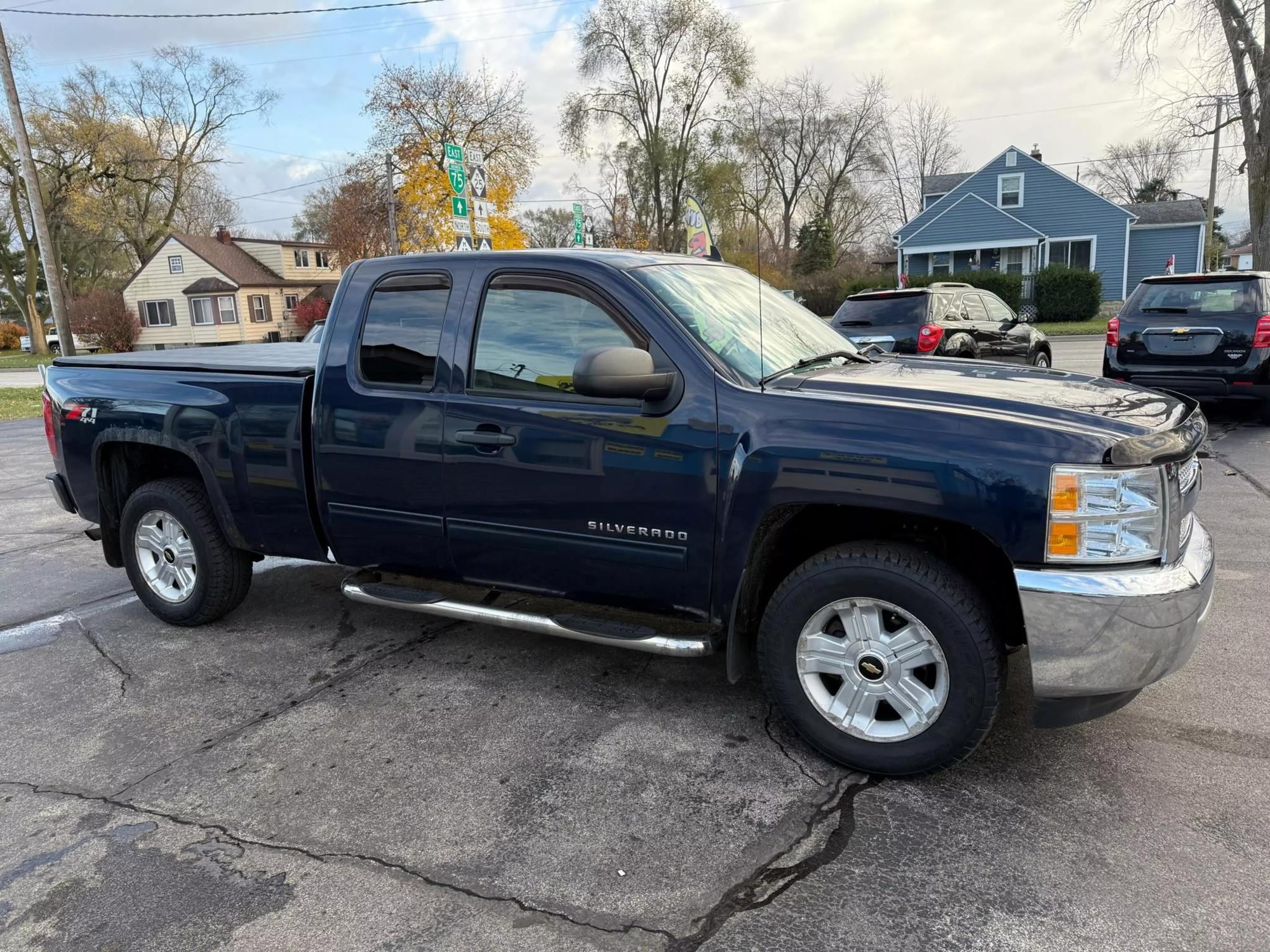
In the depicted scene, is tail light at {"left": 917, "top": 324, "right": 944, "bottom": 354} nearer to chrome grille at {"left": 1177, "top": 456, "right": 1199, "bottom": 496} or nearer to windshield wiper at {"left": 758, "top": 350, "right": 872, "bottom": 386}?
windshield wiper at {"left": 758, "top": 350, "right": 872, "bottom": 386}

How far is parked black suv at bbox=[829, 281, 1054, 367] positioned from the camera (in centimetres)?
1034

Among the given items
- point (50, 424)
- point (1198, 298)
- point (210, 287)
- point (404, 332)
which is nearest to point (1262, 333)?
point (1198, 298)

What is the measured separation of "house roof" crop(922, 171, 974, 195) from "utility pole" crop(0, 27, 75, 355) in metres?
39.3

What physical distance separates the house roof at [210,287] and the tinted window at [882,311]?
4844 cm

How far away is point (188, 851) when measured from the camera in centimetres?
286

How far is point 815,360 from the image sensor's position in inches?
151

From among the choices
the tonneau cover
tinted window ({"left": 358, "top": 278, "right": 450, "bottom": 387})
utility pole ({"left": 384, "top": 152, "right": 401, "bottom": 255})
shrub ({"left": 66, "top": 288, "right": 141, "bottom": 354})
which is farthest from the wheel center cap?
shrub ({"left": 66, "top": 288, "right": 141, "bottom": 354})

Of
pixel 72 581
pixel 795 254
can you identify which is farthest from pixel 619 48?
pixel 72 581

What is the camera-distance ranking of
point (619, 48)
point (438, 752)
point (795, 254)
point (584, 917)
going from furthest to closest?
point (795, 254) → point (619, 48) → point (438, 752) → point (584, 917)

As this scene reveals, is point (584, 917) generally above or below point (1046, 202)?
below

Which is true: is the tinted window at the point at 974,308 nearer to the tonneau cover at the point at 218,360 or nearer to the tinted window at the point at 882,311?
the tinted window at the point at 882,311

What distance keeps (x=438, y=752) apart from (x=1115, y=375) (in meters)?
8.94

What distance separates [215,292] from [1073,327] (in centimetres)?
4503

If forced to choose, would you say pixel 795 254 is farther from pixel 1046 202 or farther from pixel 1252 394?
pixel 1252 394
